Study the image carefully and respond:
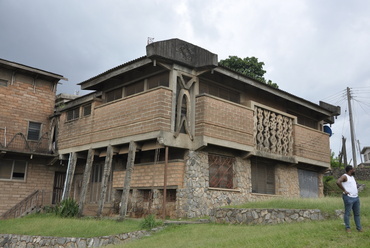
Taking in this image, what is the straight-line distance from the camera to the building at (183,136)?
1661 cm

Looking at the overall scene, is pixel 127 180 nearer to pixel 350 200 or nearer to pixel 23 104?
pixel 350 200

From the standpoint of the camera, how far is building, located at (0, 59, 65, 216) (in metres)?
22.6

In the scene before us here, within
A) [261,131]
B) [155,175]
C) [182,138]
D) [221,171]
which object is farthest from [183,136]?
[261,131]

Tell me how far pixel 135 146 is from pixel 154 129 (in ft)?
5.08

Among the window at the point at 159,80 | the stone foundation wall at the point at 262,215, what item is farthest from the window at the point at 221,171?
the window at the point at 159,80

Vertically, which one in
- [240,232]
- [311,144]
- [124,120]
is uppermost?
[311,144]

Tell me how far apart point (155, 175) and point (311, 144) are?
10.6m

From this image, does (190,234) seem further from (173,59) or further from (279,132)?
(279,132)

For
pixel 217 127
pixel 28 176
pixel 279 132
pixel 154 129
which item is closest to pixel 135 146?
pixel 154 129

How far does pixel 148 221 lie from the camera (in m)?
14.3

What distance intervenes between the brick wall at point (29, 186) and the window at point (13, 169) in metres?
0.28

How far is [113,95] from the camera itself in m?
21.0

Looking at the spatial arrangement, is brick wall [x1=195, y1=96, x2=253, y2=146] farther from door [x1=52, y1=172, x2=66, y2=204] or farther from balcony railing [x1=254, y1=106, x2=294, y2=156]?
door [x1=52, y1=172, x2=66, y2=204]

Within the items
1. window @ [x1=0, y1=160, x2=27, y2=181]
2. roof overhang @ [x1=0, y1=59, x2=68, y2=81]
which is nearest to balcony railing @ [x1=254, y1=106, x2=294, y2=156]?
roof overhang @ [x1=0, y1=59, x2=68, y2=81]
